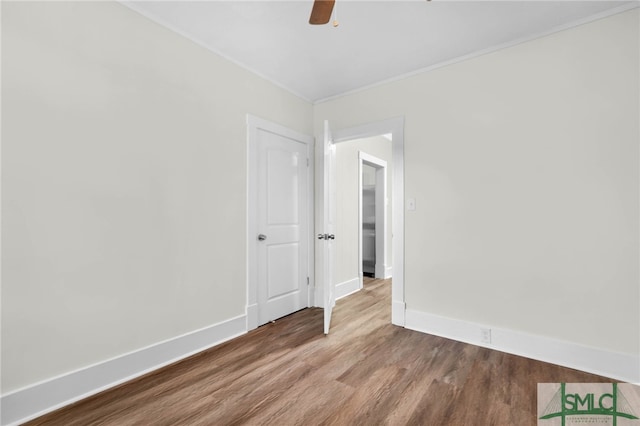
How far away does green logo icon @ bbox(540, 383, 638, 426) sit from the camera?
1.67 meters

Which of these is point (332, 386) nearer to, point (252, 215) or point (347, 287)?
point (252, 215)

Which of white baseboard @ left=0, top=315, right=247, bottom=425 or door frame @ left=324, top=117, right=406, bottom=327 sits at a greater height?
door frame @ left=324, top=117, right=406, bottom=327

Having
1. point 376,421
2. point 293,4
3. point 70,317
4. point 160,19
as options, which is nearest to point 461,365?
point 376,421

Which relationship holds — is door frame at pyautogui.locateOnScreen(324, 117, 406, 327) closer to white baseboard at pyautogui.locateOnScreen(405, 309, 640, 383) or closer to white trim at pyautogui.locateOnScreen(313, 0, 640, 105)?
white baseboard at pyautogui.locateOnScreen(405, 309, 640, 383)

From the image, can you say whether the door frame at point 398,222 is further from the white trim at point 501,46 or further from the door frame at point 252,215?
the door frame at point 252,215

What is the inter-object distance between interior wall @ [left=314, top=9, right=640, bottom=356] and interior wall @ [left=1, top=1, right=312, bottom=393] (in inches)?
73.1

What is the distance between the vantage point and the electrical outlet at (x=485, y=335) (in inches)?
100.0

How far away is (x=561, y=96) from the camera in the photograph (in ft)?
7.50

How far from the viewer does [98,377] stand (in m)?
1.90

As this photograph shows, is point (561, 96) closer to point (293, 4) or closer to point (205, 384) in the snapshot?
point (293, 4)

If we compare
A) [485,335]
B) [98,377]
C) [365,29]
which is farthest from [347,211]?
[98,377]

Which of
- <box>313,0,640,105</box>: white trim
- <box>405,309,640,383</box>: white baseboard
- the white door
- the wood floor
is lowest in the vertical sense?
the wood floor

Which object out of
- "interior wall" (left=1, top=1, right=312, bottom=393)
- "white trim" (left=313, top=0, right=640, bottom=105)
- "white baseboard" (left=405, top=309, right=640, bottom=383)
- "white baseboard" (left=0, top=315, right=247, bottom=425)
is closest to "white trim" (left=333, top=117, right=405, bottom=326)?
"white baseboard" (left=405, top=309, right=640, bottom=383)

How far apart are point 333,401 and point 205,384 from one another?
0.86 metres
